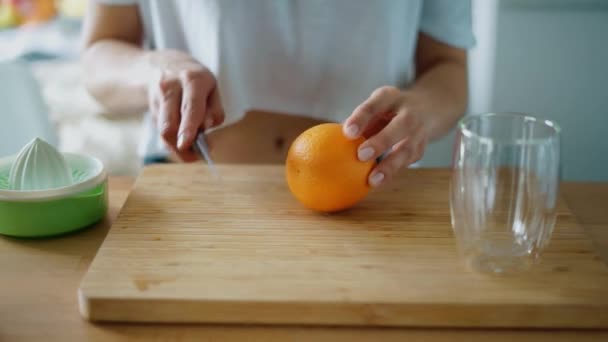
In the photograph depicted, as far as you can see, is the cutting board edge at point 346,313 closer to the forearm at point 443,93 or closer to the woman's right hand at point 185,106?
the woman's right hand at point 185,106

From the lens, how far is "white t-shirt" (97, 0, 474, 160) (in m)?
1.08

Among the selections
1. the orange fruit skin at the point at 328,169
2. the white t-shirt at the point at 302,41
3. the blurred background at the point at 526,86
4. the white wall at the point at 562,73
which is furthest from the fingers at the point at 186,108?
the white wall at the point at 562,73

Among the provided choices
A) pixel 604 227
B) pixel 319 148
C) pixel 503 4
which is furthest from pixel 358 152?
pixel 503 4

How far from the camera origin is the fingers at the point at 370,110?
2.43ft

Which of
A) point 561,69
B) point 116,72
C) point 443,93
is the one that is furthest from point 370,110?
point 561,69

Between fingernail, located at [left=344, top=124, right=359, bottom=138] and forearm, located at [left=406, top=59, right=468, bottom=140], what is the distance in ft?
0.74

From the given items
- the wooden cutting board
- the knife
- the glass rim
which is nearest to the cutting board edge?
the wooden cutting board

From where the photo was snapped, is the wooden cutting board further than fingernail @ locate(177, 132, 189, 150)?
No

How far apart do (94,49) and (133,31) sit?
0.09m

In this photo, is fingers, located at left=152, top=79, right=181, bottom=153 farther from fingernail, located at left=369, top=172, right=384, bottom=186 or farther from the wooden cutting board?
fingernail, located at left=369, top=172, right=384, bottom=186

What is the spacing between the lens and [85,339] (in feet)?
1.94

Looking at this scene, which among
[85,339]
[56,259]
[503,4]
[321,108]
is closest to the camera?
[85,339]

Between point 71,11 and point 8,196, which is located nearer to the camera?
point 8,196

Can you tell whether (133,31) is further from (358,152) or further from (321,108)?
(358,152)
